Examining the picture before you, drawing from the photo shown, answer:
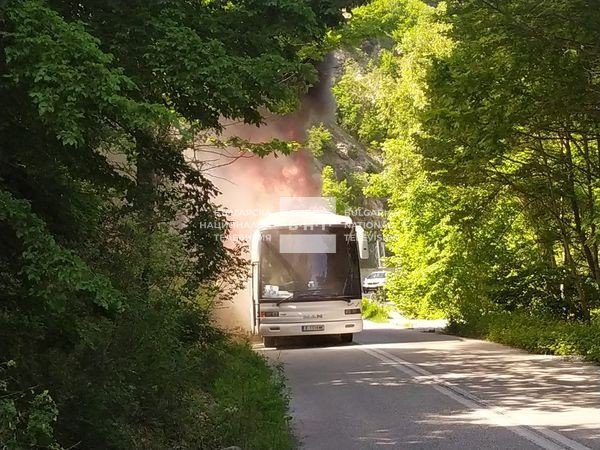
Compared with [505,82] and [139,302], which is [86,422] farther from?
[505,82]

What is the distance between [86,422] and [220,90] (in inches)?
115

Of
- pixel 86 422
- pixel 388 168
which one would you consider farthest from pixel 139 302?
pixel 388 168

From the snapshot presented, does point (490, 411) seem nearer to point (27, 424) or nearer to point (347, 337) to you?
point (27, 424)

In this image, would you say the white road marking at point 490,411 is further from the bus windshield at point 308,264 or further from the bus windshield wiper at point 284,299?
the bus windshield wiper at point 284,299

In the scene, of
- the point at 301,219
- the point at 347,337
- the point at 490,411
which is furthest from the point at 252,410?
the point at 347,337

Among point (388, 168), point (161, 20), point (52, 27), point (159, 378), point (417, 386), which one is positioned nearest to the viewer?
point (52, 27)

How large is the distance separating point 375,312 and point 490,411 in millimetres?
34013

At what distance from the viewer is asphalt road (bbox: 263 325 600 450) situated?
27.5 ft

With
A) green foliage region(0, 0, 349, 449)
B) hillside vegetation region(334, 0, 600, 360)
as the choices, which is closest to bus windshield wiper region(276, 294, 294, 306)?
hillside vegetation region(334, 0, 600, 360)

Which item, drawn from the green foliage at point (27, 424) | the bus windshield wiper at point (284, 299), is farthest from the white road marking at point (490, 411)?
the bus windshield wiper at point (284, 299)

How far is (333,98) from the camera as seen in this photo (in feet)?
155

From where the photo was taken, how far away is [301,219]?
21.9 metres

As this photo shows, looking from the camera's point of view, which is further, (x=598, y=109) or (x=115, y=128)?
(x=598, y=109)

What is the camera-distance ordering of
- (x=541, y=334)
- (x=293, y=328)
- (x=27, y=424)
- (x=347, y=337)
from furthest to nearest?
(x=347, y=337)
(x=293, y=328)
(x=541, y=334)
(x=27, y=424)
